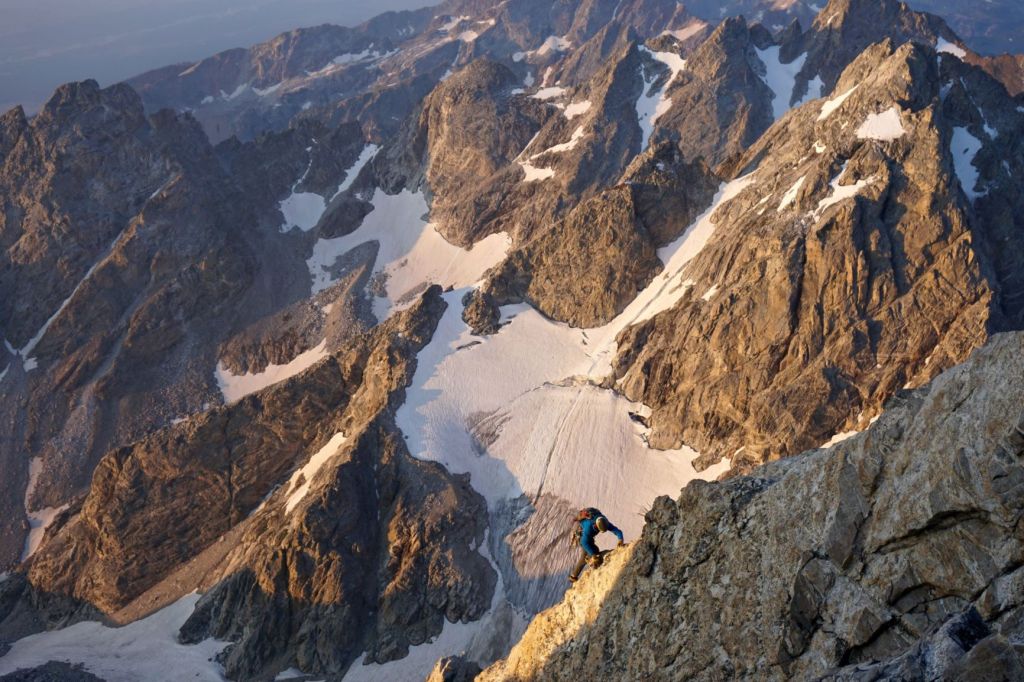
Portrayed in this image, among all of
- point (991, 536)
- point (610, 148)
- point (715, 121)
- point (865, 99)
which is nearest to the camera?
point (991, 536)

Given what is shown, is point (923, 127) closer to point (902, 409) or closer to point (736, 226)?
point (736, 226)

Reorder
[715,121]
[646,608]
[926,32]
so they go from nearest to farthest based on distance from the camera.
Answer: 1. [646,608]
2. [715,121]
3. [926,32]

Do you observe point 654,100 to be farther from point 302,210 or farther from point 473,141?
point 302,210

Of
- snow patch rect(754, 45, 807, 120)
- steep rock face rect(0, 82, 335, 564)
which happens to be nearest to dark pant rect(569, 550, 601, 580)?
steep rock face rect(0, 82, 335, 564)

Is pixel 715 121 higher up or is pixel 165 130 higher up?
pixel 165 130

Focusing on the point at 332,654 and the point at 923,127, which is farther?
the point at 923,127

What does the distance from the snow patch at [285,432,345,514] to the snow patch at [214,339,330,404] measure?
29.4 metres

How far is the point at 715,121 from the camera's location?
142000mm

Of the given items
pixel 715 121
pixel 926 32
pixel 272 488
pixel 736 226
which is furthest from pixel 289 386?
pixel 926 32

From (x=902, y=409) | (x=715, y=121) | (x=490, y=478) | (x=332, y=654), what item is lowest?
(x=332, y=654)

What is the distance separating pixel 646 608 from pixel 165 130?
14779 cm

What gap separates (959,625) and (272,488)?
7757 centimetres

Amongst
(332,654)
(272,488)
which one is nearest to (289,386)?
(272,488)

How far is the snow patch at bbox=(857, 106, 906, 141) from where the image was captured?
238 ft
